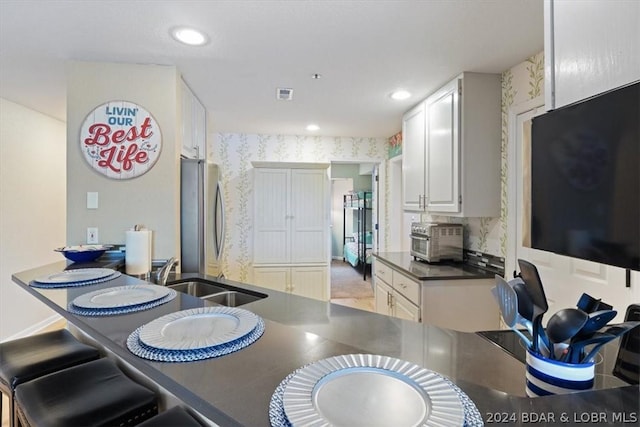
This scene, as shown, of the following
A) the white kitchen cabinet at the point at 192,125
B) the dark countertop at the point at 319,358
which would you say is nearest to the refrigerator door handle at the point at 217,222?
the white kitchen cabinet at the point at 192,125

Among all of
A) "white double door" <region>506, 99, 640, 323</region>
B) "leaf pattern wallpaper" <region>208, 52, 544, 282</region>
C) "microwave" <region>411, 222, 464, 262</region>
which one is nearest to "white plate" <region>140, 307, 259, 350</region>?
"white double door" <region>506, 99, 640, 323</region>

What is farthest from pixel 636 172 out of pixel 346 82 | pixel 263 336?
pixel 346 82

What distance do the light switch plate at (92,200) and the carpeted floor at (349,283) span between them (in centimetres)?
337

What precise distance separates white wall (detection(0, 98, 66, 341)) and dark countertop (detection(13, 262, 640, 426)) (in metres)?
2.40

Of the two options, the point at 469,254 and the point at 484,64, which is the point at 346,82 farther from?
the point at 469,254

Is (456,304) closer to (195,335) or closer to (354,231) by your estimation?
(195,335)

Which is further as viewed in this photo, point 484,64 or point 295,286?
point 295,286

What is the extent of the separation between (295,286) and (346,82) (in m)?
2.67

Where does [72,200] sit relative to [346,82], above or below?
below

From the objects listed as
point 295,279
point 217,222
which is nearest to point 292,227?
point 295,279

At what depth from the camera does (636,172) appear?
0.64 m

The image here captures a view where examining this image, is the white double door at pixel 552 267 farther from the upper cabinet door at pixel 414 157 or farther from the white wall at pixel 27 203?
the white wall at pixel 27 203

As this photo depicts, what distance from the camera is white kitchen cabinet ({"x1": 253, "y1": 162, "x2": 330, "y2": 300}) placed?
4.13 meters

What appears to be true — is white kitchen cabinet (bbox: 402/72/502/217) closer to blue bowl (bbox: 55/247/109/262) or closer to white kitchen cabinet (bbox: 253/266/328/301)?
white kitchen cabinet (bbox: 253/266/328/301)
